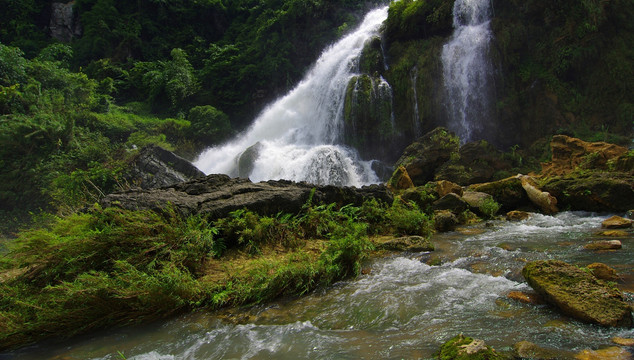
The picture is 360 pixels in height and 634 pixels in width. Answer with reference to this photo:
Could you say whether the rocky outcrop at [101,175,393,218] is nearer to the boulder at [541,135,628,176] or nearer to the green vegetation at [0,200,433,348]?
the green vegetation at [0,200,433,348]

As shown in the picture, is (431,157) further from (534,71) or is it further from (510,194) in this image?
(534,71)

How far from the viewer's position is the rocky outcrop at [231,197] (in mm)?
5403

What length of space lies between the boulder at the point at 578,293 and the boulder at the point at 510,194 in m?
5.86

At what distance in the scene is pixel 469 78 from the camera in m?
16.3

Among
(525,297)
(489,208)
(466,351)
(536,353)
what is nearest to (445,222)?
(489,208)

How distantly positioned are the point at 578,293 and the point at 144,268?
474cm

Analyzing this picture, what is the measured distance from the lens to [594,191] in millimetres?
7891

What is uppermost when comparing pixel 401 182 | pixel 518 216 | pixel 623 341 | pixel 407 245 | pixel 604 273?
pixel 623 341

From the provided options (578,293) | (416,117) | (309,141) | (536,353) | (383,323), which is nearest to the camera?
(536,353)

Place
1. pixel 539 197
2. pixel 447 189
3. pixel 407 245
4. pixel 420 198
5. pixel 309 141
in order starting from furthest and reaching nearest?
1. pixel 309 141
2. pixel 447 189
3. pixel 539 197
4. pixel 420 198
5. pixel 407 245

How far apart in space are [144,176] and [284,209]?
749 centimetres

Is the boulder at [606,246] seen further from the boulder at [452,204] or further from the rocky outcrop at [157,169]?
the rocky outcrop at [157,169]

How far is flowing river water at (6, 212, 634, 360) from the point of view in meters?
2.94

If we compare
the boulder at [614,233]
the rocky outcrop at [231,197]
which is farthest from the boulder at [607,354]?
the rocky outcrop at [231,197]
